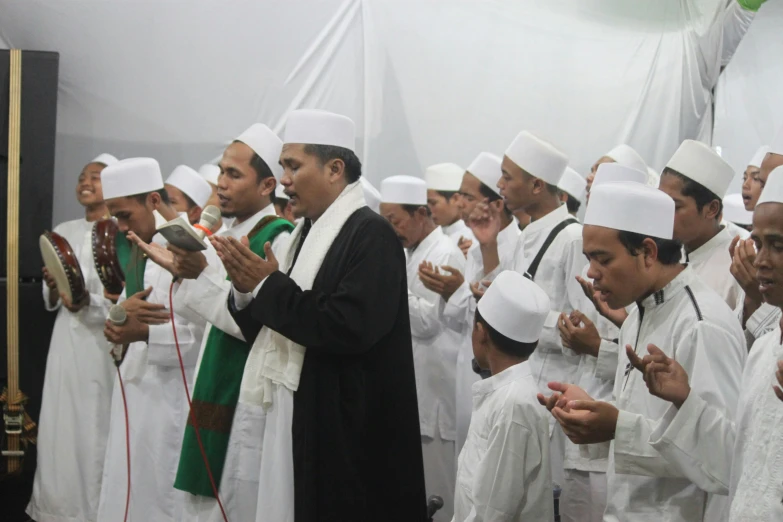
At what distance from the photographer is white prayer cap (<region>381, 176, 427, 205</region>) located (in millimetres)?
5109

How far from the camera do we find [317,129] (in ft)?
10.0

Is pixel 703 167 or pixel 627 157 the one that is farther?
pixel 627 157

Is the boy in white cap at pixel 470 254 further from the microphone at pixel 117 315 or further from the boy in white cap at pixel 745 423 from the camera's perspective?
the boy in white cap at pixel 745 423

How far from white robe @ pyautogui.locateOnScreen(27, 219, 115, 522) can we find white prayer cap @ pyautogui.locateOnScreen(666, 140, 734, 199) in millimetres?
2957

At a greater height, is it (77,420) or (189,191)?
(189,191)

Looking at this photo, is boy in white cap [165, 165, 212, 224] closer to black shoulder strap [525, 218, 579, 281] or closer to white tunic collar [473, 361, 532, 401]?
black shoulder strap [525, 218, 579, 281]

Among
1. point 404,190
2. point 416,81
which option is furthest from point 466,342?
point 416,81

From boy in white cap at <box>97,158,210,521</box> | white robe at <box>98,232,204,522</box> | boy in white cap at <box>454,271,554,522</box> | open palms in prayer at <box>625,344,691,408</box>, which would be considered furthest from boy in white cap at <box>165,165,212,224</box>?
open palms in prayer at <box>625,344,691,408</box>

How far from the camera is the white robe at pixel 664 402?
7.39 feet

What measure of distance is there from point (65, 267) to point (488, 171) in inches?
85.3

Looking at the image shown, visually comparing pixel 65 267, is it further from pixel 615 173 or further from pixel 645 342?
pixel 645 342

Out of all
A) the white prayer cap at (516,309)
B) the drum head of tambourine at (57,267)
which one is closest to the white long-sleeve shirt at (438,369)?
the drum head of tambourine at (57,267)

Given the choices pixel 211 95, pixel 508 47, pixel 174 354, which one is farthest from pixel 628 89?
pixel 174 354

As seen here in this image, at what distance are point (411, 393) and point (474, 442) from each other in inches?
9.4
